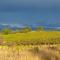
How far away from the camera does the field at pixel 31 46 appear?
4.51 m

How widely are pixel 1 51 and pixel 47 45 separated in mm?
736

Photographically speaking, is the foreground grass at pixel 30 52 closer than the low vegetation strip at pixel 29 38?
Yes

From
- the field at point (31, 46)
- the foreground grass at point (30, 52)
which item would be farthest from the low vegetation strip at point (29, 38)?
the foreground grass at point (30, 52)

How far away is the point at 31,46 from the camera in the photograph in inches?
191

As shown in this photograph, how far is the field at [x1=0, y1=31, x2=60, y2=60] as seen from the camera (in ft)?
14.8

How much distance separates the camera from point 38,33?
5.17 meters

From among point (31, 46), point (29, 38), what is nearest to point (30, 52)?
point (31, 46)

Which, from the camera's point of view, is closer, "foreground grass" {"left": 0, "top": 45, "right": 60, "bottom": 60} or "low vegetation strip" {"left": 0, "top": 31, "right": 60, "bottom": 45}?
"foreground grass" {"left": 0, "top": 45, "right": 60, "bottom": 60}

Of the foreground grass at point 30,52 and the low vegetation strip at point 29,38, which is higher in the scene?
the low vegetation strip at point 29,38

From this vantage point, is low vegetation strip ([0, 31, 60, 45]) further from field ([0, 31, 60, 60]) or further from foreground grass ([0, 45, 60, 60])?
foreground grass ([0, 45, 60, 60])

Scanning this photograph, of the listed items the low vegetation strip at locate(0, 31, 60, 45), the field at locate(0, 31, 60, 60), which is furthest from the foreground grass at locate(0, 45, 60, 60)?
the low vegetation strip at locate(0, 31, 60, 45)

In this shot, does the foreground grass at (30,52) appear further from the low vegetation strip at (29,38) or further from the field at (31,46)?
the low vegetation strip at (29,38)

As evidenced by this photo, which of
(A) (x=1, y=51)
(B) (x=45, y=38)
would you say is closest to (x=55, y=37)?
(B) (x=45, y=38)

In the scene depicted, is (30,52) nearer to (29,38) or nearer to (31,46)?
(31,46)
